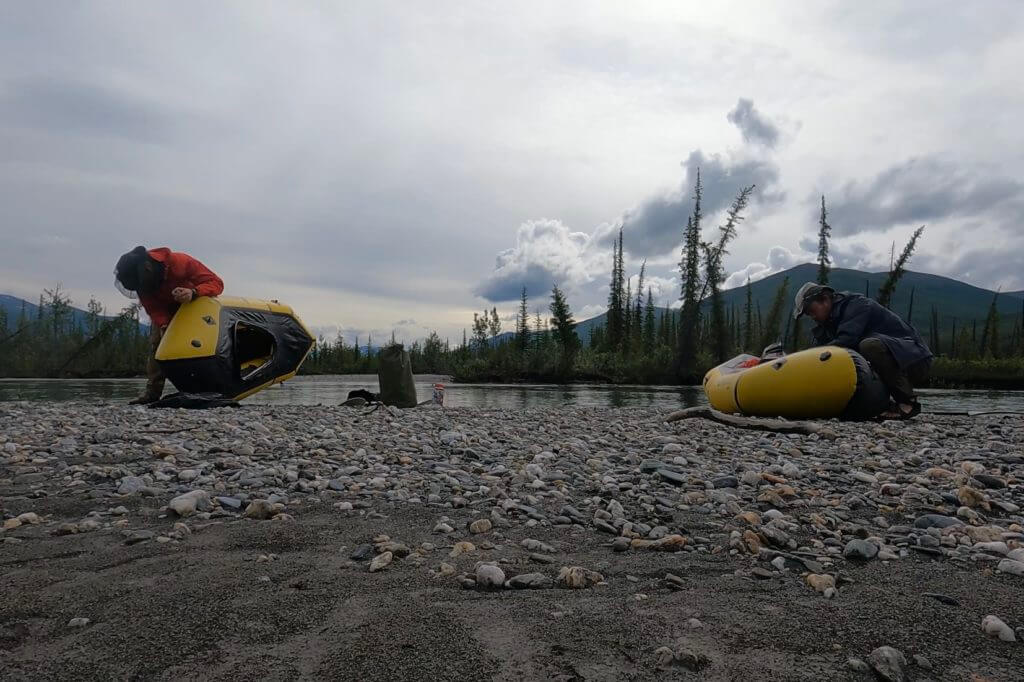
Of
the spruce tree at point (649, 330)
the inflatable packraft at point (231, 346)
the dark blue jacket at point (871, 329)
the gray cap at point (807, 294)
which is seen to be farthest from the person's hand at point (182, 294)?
the spruce tree at point (649, 330)

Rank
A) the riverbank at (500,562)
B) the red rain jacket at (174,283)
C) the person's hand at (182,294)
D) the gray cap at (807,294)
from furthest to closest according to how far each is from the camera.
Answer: the red rain jacket at (174,283)
the person's hand at (182,294)
the gray cap at (807,294)
the riverbank at (500,562)

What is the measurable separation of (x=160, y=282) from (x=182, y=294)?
0.57 m

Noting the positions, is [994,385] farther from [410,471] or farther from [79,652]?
[79,652]

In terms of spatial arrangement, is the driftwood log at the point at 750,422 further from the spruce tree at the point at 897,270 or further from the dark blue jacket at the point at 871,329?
the spruce tree at the point at 897,270

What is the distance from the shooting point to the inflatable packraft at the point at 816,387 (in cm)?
837

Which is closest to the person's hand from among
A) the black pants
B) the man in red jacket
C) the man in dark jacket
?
the man in red jacket

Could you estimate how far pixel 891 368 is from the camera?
8570mm

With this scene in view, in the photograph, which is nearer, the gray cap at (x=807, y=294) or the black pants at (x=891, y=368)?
the black pants at (x=891, y=368)

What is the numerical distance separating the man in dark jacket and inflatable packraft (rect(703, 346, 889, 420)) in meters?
0.18

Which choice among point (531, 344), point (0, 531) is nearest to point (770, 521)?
point (0, 531)

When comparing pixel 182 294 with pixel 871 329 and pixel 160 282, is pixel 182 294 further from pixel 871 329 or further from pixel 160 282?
pixel 871 329

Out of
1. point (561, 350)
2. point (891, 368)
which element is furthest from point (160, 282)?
point (561, 350)

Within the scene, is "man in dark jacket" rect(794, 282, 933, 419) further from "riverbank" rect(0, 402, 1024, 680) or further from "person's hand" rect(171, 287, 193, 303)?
"person's hand" rect(171, 287, 193, 303)

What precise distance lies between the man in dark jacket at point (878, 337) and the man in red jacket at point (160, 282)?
9.64 metres
